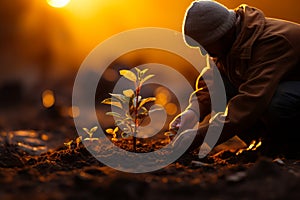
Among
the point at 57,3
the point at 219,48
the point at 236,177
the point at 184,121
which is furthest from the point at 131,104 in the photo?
the point at 57,3

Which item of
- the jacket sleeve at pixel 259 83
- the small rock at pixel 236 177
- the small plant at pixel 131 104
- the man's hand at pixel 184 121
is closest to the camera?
the small rock at pixel 236 177

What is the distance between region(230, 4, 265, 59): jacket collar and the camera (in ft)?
10.2

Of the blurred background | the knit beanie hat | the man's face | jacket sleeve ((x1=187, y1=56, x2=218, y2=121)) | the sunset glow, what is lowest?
jacket sleeve ((x1=187, y1=56, x2=218, y2=121))

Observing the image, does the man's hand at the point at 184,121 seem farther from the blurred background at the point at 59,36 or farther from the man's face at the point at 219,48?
the blurred background at the point at 59,36

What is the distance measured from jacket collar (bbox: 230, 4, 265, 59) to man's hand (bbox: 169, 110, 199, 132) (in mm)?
612

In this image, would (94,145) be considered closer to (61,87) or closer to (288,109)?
(288,109)

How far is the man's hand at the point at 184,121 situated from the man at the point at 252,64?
0.01 meters

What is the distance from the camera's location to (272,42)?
3082 mm

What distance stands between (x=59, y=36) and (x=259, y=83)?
8296 millimetres

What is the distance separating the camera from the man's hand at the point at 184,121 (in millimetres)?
3476

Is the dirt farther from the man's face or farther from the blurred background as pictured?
the blurred background

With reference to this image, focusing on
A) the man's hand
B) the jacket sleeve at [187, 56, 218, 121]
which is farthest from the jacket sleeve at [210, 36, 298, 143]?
the jacket sleeve at [187, 56, 218, 121]

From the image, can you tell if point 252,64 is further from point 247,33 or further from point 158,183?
point 158,183

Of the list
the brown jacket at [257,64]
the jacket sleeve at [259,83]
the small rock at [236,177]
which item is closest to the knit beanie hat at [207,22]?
the brown jacket at [257,64]
